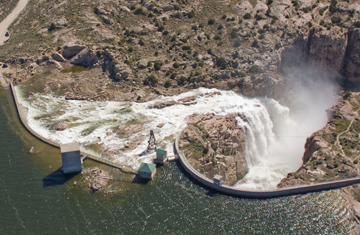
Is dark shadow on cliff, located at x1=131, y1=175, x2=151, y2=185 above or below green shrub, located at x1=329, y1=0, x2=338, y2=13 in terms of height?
below

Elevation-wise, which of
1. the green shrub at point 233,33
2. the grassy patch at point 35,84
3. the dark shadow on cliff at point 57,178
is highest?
the green shrub at point 233,33

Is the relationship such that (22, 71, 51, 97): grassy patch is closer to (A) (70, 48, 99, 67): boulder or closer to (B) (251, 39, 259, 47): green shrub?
(A) (70, 48, 99, 67): boulder

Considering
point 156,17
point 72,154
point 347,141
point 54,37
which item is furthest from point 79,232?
point 156,17

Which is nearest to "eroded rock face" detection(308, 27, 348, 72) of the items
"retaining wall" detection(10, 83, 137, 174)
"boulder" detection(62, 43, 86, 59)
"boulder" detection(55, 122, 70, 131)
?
"boulder" detection(62, 43, 86, 59)

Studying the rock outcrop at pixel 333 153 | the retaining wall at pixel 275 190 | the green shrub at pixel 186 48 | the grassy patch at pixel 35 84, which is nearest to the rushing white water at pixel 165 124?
the grassy patch at pixel 35 84

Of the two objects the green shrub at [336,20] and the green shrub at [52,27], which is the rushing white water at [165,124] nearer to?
the green shrub at [52,27]

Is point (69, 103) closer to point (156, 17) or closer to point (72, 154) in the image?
point (72, 154)

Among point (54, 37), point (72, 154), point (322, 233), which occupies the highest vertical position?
point (54, 37)
